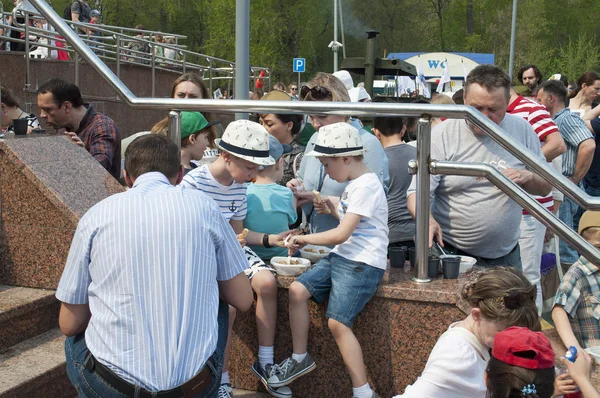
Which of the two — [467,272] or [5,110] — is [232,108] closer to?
[467,272]

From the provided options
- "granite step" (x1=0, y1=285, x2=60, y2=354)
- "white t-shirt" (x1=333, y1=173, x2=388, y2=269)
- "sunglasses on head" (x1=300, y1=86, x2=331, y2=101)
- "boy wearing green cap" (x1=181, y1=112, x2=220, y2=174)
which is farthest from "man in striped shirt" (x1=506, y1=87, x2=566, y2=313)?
"granite step" (x1=0, y1=285, x2=60, y2=354)

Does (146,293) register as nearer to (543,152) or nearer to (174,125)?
(174,125)

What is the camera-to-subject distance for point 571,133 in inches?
284

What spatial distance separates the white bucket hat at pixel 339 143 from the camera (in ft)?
12.5

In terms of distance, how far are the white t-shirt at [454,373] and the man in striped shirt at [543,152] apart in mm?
2319

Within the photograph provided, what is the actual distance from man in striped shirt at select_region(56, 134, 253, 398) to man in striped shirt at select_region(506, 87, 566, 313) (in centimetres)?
299

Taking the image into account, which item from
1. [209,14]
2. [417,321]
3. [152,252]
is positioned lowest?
[417,321]

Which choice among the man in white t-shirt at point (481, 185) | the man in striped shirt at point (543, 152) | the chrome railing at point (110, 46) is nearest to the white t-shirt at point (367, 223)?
the man in white t-shirt at point (481, 185)

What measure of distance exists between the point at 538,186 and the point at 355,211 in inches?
46.6

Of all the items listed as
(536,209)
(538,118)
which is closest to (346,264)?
(536,209)

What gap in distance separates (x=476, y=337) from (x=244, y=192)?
5.44 feet

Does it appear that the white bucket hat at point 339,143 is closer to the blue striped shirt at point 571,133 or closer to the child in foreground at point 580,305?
the child in foreground at point 580,305

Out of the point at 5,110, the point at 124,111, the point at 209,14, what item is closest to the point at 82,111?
the point at 5,110

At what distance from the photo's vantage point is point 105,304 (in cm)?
277
